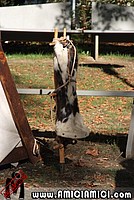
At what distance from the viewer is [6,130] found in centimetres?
515

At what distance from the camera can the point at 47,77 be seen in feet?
39.9

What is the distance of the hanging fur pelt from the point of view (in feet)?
16.6

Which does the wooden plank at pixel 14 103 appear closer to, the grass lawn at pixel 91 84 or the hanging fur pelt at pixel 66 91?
the hanging fur pelt at pixel 66 91

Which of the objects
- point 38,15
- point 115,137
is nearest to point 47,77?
point 38,15

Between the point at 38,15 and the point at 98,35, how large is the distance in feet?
6.96

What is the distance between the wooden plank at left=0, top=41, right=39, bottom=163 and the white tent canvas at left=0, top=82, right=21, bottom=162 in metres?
0.05

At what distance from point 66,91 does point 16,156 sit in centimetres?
89

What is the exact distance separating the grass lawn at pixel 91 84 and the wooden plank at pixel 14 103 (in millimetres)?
2429

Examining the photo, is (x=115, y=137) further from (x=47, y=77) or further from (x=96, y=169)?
(x=47, y=77)

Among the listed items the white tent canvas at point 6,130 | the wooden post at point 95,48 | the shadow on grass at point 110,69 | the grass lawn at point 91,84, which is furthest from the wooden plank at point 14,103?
the wooden post at point 95,48

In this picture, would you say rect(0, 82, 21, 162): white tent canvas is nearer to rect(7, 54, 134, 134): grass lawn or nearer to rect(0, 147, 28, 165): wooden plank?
rect(0, 147, 28, 165): wooden plank

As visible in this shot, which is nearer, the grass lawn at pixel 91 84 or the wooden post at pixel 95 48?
the grass lawn at pixel 91 84

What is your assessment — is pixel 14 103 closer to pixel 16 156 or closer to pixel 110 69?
pixel 16 156

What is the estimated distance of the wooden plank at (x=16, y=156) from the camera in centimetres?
521
